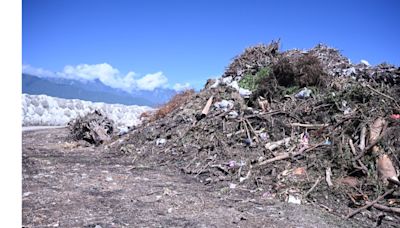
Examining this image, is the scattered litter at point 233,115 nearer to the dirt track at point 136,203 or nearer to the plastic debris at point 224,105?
the plastic debris at point 224,105

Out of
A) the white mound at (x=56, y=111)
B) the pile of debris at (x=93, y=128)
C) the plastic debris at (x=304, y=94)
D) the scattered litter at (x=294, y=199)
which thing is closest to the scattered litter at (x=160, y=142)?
the pile of debris at (x=93, y=128)

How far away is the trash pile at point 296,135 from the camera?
3883mm

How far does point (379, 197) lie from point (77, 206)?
3.01m

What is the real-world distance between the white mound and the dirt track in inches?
335

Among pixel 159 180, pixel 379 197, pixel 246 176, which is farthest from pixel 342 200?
pixel 159 180

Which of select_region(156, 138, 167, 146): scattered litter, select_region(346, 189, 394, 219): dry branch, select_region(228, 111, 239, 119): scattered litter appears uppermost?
select_region(228, 111, 239, 119): scattered litter

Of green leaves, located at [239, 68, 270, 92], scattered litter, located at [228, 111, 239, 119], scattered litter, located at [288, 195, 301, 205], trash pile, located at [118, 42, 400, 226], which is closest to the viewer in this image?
scattered litter, located at [288, 195, 301, 205]

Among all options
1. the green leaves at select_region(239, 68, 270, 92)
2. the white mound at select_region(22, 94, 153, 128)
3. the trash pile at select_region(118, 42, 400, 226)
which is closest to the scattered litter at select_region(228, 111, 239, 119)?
the trash pile at select_region(118, 42, 400, 226)

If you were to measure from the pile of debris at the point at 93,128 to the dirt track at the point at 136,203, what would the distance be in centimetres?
257

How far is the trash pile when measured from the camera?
388cm

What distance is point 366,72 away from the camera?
21.4 feet

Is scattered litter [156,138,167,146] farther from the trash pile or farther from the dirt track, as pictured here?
the dirt track

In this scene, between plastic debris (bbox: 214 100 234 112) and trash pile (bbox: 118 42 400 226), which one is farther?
plastic debris (bbox: 214 100 234 112)
